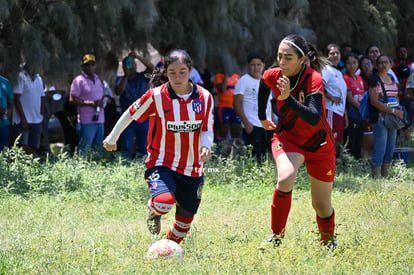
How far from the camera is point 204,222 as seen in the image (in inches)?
321

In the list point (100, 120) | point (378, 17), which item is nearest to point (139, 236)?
point (100, 120)

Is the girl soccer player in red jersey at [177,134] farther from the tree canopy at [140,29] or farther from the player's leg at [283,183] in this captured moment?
the tree canopy at [140,29]

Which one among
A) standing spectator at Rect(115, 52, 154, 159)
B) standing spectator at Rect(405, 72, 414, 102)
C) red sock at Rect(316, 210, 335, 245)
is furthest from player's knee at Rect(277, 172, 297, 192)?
standing spectator at Rect(405, 72, 414, 102)

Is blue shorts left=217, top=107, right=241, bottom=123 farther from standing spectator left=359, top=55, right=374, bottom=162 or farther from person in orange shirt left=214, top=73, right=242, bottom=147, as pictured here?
standing spectator left=359, top=55, right=374, bottom=162

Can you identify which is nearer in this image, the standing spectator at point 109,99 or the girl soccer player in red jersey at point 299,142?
the girl soccer player in red jersey at point 299,142

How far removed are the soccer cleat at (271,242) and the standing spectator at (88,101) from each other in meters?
5.78

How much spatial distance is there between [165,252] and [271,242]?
1.06 m

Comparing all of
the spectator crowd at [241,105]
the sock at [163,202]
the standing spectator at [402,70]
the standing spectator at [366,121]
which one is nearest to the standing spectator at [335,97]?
the spectator crowd at [241,105]

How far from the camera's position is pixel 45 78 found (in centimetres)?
1220

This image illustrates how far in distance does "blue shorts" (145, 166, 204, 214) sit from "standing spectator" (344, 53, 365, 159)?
6.63 m

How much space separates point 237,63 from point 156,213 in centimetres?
795

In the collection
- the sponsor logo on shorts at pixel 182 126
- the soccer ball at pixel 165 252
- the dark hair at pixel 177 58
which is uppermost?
the dark hair at pixel 177 58

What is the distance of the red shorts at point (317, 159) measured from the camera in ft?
21.0

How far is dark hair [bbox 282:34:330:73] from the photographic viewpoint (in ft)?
21.0
